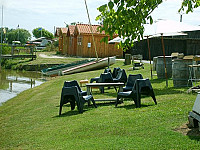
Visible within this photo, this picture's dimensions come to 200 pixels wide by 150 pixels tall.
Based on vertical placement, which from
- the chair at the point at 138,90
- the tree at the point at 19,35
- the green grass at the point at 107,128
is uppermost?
the tree at the point at 19,35

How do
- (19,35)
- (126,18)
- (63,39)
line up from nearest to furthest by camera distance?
(126,18), (63,39), (19,35)

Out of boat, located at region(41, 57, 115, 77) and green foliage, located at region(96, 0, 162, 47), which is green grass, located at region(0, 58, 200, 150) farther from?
boat, located at region(41, 57, 115, 77)

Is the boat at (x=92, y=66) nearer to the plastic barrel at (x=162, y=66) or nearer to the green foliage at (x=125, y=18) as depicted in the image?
the plastic barrel at (x=162, y=66)

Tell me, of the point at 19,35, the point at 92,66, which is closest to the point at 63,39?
the point at 92,66

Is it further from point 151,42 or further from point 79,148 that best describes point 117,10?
point 151,42

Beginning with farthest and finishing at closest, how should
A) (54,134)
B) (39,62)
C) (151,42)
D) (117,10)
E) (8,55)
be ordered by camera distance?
(8,55), (39,62), (151,42), (54,134), (117,10)

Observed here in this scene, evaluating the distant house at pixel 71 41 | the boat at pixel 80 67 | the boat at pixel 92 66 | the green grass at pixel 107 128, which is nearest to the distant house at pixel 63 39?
the distant house at pixel 71 41

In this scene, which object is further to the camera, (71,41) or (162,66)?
(71,41)

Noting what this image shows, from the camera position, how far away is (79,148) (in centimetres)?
760

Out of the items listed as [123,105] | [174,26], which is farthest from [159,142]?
[174,26]

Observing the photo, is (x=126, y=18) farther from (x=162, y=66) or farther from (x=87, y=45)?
(x=87, y=45)

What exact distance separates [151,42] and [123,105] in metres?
27.8

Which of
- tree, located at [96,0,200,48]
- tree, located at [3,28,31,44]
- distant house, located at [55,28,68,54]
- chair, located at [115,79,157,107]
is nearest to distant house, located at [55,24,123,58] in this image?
distant house, located at [55,28,68,54]

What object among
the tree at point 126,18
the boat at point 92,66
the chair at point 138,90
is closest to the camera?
the tree at point 126,18
